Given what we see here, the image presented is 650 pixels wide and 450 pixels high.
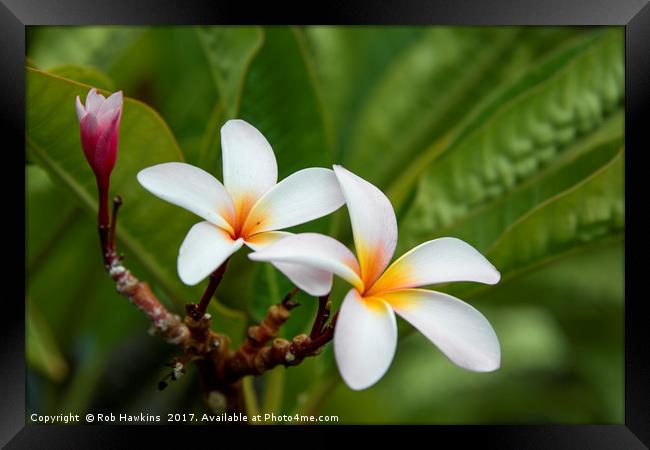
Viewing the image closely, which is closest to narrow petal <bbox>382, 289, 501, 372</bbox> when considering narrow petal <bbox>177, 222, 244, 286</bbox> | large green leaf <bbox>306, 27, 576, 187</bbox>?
narrow petal <bbox>177, 222, 244, 286</bbox>

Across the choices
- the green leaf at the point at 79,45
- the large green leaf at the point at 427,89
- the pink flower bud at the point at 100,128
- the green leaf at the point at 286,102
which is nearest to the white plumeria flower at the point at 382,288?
the pink flower bud at the point at 100,128

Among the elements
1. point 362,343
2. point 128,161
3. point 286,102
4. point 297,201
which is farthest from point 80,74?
point 362,343

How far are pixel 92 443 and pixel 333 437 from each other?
258mm

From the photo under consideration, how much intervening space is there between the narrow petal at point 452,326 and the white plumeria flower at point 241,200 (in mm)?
64

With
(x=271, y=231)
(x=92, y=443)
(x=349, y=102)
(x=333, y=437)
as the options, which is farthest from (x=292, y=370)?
(x=349, y=102)

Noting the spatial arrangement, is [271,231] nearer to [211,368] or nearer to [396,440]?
[211,368]

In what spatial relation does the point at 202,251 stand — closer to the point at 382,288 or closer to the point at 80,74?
the point at 382,288

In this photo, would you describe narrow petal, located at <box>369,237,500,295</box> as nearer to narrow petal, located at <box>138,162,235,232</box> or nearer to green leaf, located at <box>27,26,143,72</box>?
narrow petal, located at <box>138,162,235,232</box>

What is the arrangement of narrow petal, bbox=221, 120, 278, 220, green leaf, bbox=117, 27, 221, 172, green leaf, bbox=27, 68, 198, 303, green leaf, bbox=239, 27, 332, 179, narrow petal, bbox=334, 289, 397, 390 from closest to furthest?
narrow petal, bbox=334, 289, 397, 390 < narrow petal, bbox=221, 120, 278, 220 < green leaf, bbox=27, 68, 198, 303 < green leaf, bbox=239, 27, 332, 179 < green leaf, bbox=117, 27, 221, 172

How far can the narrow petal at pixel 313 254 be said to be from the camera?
431 mm

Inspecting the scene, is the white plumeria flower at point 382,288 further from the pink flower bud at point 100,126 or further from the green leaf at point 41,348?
the green leaf at point 41,348

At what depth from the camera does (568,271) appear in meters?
1.25

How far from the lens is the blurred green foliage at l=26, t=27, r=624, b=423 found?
0.72 meters

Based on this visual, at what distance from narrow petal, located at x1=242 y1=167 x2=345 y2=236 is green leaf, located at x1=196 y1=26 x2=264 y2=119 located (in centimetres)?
30
